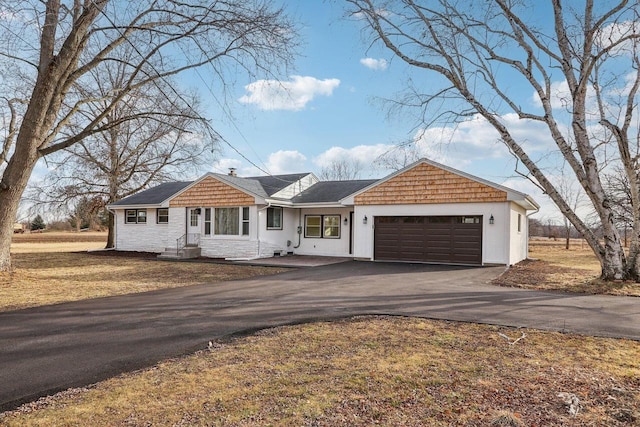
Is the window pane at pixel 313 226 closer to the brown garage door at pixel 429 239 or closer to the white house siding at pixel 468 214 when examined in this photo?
the white house siding at pixel 468 214

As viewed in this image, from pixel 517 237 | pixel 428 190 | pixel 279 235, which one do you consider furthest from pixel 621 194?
pixel 279 235

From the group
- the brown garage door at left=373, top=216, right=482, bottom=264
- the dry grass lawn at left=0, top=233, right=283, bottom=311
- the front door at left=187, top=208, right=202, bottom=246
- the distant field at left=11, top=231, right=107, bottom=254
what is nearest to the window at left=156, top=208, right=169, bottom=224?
the front door at left=187, top=208, right=202, bottom=246

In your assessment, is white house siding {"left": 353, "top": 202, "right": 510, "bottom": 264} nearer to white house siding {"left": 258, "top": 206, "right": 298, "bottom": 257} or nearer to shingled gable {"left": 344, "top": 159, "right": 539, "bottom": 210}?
shingled gable {"left": 344, "top": 159, "right": 539, "bottom": 210}

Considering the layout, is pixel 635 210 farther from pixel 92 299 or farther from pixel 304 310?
pixel 92 299

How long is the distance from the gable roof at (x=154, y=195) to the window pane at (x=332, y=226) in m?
7.75

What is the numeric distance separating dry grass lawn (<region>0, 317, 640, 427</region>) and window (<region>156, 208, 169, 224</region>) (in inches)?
738

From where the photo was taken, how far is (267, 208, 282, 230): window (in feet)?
63.4

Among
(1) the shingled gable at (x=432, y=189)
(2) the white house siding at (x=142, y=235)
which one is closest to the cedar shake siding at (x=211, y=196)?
(2) the white house siding at (x=142, y=235)

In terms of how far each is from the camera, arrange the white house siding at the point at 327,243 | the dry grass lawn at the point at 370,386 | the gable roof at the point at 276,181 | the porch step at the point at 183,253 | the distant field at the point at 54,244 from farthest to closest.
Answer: the distant field at the point at 54,244 → the gable roof at the point at 276,181 → the white house siding at the point at 327,243 → the porch step at the point at 183,253 → the dry grass lawn at the point at 370,386

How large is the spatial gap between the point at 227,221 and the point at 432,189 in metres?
9.50

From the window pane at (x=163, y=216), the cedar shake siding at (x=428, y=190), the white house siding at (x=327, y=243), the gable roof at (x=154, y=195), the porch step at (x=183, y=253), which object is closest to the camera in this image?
the cedar shake siding at (x=428, y=190)

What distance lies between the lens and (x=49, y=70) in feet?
35.9

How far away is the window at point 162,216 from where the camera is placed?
22.7 m

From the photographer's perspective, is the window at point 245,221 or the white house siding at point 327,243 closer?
the window at point 245,221
